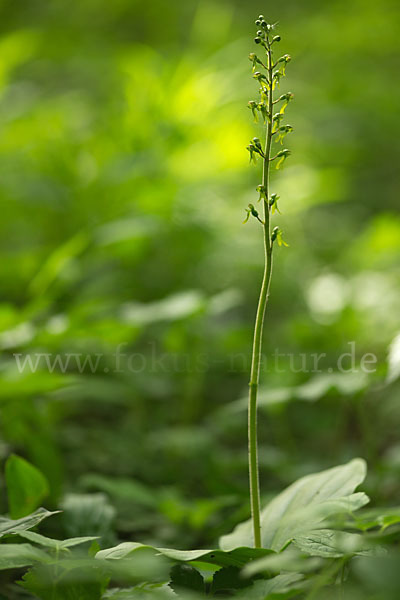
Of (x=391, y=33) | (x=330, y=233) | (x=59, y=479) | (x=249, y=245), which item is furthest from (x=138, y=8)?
(x=59, y=479)

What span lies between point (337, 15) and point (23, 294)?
309 centimetres

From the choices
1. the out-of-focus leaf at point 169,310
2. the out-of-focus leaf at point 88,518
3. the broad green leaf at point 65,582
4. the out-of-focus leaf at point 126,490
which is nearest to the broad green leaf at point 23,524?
the broad green leaf at point 65,582

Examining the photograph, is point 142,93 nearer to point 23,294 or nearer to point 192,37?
point 23,294

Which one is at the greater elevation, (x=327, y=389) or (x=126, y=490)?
(x=327, y=389)

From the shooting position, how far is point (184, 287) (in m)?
2.45

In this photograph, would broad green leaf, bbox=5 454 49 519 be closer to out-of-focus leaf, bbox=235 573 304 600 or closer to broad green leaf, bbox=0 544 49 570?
broad green leaf, bbox=0 544 49 570

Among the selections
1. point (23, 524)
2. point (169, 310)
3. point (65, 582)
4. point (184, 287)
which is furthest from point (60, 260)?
point (65, 582)

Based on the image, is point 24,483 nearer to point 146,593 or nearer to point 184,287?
point 146,593

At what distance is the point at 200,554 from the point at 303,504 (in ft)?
0.89

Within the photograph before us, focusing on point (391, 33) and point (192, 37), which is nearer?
point (391, 33)

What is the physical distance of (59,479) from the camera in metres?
1.41

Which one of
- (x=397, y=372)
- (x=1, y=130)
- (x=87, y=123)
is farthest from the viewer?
(x=87, y=123)

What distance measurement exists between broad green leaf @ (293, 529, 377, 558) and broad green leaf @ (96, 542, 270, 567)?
0.05 m

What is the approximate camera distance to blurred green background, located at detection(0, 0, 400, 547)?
1.48 m
